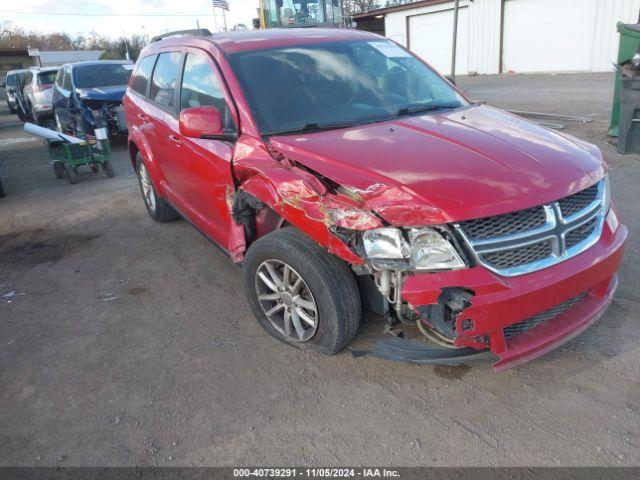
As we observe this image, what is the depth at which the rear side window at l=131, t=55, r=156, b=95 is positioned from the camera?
5.11 m

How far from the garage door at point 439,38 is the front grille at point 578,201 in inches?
963

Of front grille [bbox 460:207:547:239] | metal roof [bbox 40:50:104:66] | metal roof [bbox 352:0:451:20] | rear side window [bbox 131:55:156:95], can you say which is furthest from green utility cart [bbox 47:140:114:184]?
metal roof [bbox 40:50:104:66]

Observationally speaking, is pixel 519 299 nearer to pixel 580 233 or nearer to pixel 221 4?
pixel 580 233

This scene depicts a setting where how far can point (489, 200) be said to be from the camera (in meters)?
2.35

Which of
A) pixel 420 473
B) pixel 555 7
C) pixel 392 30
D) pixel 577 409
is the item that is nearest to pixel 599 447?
pixel 577 409

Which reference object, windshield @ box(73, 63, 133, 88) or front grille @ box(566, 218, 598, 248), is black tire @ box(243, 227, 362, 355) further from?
windshield @ box(73, 63, 133, 88)

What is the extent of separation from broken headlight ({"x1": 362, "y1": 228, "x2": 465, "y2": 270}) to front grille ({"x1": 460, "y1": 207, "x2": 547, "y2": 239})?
135 millimetres

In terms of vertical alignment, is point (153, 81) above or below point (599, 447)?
above

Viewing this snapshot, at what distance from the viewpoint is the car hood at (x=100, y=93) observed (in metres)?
11.0

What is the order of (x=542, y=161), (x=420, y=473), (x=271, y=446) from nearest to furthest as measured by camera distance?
(x=420, y=473) < (x=271, y=446) < (x=542, y=161)

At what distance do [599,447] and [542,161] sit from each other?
142 centimetres

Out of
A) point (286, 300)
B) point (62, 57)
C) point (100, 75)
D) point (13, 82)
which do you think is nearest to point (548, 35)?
point (100, 75)

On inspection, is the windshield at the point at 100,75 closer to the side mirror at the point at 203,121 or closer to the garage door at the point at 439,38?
the side mirror at the point at 203,121

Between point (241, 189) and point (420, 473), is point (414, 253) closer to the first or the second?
point (420, 473)
